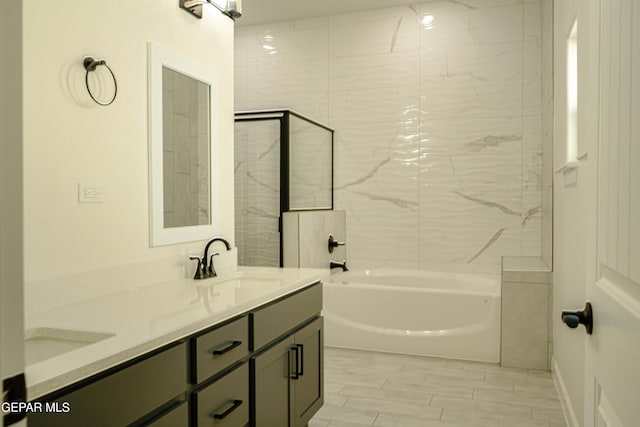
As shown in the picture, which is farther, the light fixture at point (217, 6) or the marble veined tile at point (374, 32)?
the marble veined tile at point (374, 32)

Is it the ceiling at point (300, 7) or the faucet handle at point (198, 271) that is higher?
the ceiling at point (300, 7)

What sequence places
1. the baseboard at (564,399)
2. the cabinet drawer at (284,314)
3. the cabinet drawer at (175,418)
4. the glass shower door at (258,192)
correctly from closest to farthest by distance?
the cabinet drawer at (175,418), the cabinet drawer at (284,314), the baseboard at (564,399), the glass shower door at (258,192)

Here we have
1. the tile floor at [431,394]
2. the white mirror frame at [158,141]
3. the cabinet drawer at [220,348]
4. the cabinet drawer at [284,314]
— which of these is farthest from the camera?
the tile floor at [431,394]

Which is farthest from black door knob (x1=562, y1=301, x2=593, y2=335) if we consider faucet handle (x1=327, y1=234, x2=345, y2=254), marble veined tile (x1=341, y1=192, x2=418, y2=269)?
marble veined tile (x1=341, y1=192, x2=418, y2=269)

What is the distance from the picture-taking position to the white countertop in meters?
1.08

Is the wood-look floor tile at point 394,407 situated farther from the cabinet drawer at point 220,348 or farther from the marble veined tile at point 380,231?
the marble veined tile at point 380,231

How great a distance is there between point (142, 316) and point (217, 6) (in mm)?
1743

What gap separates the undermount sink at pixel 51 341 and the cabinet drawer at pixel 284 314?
23.7 inches

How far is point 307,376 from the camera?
237 centimetres

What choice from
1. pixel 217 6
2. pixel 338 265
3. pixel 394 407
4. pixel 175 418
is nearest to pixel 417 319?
pixel 338 265

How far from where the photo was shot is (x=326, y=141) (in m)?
4.61

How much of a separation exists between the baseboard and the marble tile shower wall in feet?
4.16

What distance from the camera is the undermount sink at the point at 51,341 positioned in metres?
1.42
